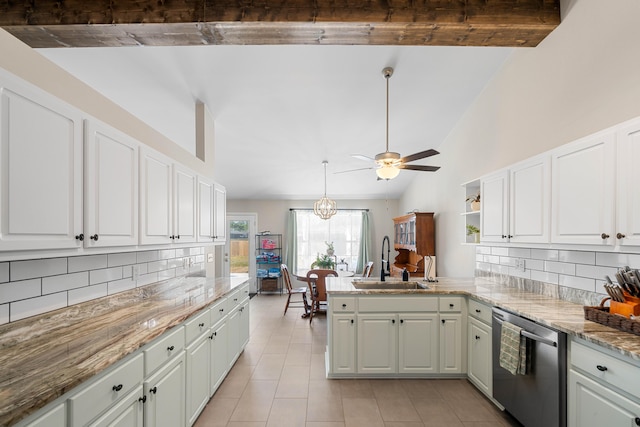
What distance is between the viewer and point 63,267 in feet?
6.01

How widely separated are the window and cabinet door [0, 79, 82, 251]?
6.08 meters

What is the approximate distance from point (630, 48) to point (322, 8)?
2062 millimetres

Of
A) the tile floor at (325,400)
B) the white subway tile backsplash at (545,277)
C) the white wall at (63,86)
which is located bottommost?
the tile floor at (325,400)

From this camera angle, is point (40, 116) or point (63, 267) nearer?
point (40, 116)

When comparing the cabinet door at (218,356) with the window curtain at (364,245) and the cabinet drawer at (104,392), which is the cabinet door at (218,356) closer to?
the cabinet drawer at (104,392)

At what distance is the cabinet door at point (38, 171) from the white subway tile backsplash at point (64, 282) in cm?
44

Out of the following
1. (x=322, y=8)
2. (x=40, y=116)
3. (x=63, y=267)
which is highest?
(x=322, y=8)

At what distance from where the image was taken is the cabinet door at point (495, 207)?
281 centimetres

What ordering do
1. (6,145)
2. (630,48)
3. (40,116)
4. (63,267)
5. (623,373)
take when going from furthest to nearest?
1. (630,48)
2. (63,267)
3. (623,373)
4. (40,116)
5. (6,145)

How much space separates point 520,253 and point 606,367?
65.3 inches

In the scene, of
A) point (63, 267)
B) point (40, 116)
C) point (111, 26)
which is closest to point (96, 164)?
point (40, 116)

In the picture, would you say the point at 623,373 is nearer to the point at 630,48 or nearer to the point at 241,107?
the point at 630,48

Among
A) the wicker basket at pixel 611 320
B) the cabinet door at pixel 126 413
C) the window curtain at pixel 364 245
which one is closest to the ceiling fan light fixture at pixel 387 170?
the wicker basket at pixel 611 320

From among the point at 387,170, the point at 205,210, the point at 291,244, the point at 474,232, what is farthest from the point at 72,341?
the point at 291,244
